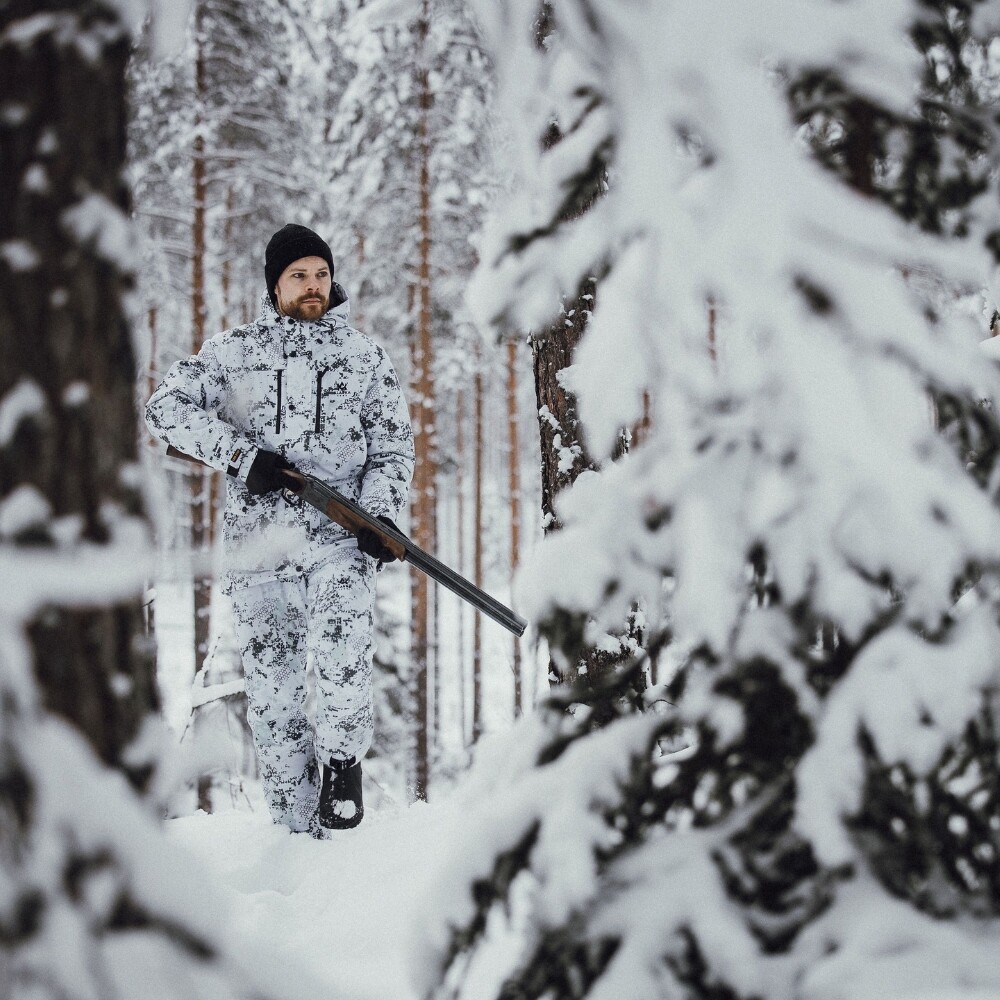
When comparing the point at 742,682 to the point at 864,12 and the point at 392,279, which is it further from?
the point at 392,279

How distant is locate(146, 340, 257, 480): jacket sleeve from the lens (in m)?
3.16

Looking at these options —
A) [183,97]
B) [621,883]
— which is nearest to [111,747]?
[621,883]

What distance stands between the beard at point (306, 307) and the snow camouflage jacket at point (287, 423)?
35 mm

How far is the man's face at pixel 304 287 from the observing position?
333cm

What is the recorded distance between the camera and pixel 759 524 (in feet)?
3.56

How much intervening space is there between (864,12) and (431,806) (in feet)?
10.9

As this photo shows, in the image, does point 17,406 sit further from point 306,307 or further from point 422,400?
point 422,400

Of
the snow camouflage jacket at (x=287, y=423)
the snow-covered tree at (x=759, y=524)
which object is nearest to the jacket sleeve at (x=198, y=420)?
the snow camouflage jacket at (x=287, y=423)

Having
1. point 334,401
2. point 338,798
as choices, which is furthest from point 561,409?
point 338,798

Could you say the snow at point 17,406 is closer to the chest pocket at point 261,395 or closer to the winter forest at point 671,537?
the winter forest at point 671,537

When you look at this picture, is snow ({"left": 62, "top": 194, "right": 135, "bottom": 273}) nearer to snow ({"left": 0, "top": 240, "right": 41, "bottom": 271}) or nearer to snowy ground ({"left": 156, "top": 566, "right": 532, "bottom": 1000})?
snow ({"left": 0, "top": 240, "right": 41, "bottom": 271})

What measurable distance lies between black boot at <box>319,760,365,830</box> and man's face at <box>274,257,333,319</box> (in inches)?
74.7

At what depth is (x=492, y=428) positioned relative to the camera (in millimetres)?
33219

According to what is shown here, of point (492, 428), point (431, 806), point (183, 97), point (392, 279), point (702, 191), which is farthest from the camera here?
point (492, 428)
